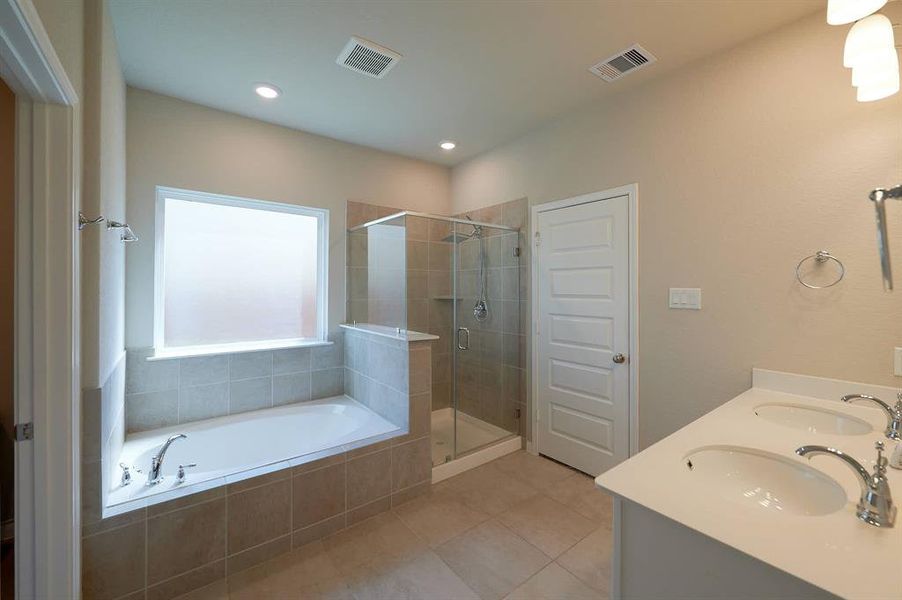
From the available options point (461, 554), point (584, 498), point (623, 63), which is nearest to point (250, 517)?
point (461, 554)

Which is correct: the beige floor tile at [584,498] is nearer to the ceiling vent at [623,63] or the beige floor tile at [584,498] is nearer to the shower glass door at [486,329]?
the shower glass door at [486,329]

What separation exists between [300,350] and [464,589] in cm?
204

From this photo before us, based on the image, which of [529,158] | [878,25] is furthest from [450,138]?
[878,25]

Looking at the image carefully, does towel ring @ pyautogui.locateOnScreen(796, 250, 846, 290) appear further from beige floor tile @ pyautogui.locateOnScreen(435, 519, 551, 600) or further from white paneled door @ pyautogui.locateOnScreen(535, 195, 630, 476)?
beige floor tile @ pyautogui.locateOnScreen(435, 519, 551, 600)

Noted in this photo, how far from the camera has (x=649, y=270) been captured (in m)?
2.26

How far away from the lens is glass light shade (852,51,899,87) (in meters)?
1.32

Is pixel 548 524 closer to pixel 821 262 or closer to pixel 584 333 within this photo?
pixel 584 333

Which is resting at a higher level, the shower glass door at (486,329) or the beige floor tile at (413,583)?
the shower glass door at (486,329)

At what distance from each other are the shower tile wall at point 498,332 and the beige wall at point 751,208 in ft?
2.83

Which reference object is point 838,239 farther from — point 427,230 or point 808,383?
point 427,230

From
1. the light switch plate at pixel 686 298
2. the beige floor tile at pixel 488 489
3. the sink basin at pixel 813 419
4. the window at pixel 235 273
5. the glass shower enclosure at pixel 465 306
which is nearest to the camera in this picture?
the sink basin at pixel 813 419

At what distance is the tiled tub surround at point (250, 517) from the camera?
1495 millimetres

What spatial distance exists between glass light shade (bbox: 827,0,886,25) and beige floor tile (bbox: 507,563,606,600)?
2462 millimetres

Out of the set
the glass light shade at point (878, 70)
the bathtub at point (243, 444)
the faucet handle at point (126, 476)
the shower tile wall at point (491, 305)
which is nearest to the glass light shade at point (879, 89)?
the glass light shade at point (878, 70)
